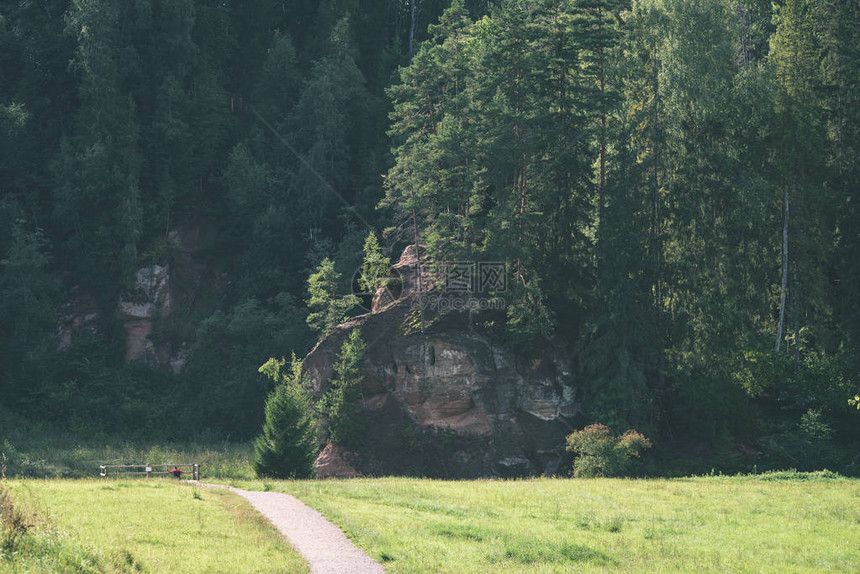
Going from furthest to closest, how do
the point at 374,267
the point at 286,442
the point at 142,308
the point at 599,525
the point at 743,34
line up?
the point at 142,308 → the point at 743,34 → the point at 374,267 → the point at 286,442 → the point at 599,525

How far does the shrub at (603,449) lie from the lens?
39.3 meters

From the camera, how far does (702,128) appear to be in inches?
1828

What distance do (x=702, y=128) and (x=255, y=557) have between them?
3905 centimetres

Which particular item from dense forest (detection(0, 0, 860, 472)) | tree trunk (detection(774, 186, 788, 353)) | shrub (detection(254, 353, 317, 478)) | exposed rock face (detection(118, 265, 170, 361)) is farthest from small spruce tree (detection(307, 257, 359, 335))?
tree trunk (detection(774, 186, 788, 353))

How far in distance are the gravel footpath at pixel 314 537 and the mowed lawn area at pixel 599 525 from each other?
1.26 feet

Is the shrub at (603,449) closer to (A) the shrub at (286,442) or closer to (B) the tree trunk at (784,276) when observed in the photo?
(B) the tree trunk at (784,276)

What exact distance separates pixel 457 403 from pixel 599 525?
2397 centimetres

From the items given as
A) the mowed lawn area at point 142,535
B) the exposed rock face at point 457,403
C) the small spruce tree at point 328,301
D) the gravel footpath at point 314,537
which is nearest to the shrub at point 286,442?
the exposed rock face at point 457,403

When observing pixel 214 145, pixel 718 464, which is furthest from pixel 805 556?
pixel 214 145

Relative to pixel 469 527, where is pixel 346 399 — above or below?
above

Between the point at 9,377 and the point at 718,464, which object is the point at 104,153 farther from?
the point at 718,464

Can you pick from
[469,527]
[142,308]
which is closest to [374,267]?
[142,308]

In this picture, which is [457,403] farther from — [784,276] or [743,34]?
[743,34]

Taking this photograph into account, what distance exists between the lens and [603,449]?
130 feet
